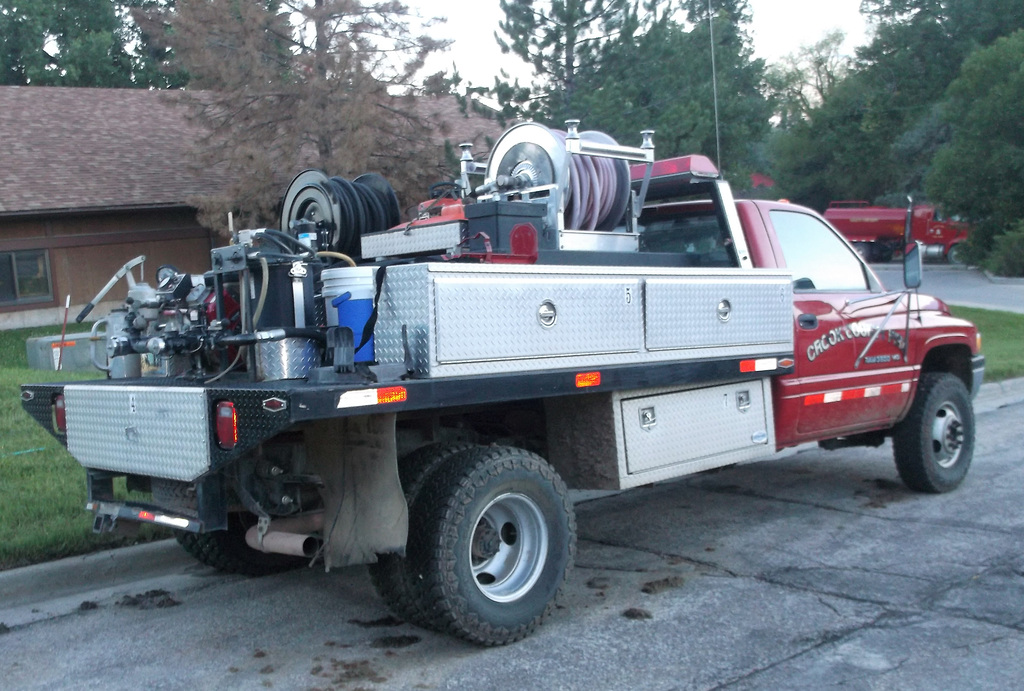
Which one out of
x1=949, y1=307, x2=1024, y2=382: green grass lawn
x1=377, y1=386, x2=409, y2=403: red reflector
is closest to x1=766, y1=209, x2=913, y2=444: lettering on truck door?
x1=377, y1=386, x2=409, y2=403: red reflector

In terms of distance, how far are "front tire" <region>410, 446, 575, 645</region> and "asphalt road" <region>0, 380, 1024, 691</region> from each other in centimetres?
18

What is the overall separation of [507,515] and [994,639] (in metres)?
2.25

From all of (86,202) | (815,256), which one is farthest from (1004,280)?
(815,256)

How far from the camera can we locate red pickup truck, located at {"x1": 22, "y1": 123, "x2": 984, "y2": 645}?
4320 millimetres

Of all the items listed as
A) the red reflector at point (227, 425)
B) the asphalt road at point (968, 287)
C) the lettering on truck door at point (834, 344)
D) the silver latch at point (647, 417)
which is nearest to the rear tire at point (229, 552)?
the red reflector at point (227, 425)

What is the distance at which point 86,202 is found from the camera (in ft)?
64.7

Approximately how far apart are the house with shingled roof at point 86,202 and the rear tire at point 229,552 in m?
13.1

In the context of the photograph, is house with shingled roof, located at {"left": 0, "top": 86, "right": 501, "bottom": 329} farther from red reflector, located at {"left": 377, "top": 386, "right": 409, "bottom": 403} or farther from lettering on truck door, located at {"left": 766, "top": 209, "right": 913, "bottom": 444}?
red reflector, located at {"left": 377, "top": 386, "right": 409, "bottom": 403}

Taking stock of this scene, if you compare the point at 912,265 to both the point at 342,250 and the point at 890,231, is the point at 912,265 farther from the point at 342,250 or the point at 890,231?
the point at 890,231

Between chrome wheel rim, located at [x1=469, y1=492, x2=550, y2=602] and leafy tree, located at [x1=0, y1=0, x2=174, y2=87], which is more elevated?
leafy tree, located at [x1=0, y1=0, x2=174, y2=87]

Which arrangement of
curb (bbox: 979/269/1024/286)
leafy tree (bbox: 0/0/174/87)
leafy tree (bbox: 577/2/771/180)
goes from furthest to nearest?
leafy tree (bbox: 0/0/174/87) < curb (bbox: 979/269/1024/286) < leafy tree (bbox: 577/2/771/180)

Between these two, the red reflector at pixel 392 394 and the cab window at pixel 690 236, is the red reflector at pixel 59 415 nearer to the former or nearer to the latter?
the red reflector at pixel 392 394

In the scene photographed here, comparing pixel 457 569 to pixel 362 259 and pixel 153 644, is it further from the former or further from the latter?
pixel 362 259

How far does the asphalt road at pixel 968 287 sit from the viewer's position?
950 inches
